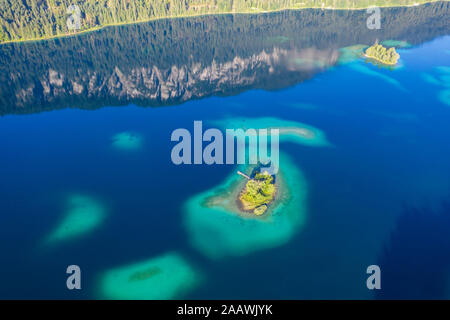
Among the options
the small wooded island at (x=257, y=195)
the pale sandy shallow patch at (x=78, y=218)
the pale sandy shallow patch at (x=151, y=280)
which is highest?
the small wooded island at (x=257, y=195)

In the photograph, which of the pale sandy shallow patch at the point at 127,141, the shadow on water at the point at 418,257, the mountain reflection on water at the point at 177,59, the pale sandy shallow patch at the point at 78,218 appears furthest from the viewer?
the mountain reflection on water at the point at 177,59

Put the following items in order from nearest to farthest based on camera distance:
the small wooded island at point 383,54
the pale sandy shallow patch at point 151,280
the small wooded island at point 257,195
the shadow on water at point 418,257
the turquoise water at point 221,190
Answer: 1. the pale sandy shallow patch at point 151,280
2. the shadow on water at point 418,257
3. the turquoise water at point 221,190
4. the small wooded island at point 257,195
5. the small wooded island at point 383,54

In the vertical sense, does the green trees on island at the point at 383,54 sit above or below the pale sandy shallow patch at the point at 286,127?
above

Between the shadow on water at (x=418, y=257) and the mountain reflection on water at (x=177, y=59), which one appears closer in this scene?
the shadow on water at (x=418, y=257)

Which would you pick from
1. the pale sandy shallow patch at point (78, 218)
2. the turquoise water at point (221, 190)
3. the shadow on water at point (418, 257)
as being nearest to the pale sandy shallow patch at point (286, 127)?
the turquoise water at point (221, 190)

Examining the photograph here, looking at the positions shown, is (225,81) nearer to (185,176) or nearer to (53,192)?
(185,176)

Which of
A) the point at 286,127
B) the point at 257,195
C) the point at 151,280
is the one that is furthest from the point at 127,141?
the point at 151,280

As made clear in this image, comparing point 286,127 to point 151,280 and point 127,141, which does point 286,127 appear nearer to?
point 127,141

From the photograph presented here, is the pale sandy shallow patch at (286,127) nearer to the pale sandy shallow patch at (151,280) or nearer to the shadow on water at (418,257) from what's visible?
the shadow on water at (418,257)
